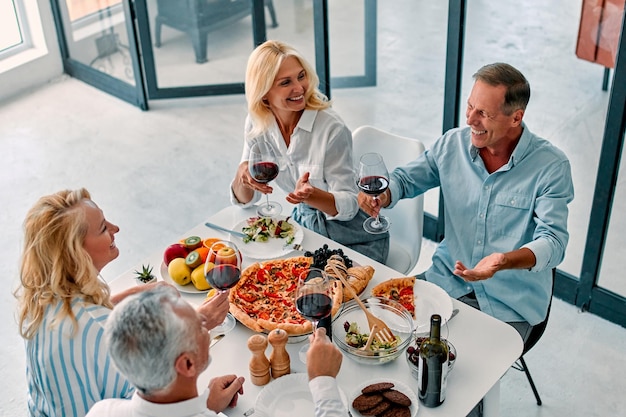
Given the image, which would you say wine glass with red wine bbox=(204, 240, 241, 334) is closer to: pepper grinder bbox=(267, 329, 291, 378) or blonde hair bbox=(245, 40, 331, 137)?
pepper grinder bbox=(267, 329, 291, 378)

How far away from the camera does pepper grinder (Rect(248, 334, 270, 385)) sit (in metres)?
2.21

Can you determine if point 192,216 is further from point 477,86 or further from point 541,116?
point 477,86

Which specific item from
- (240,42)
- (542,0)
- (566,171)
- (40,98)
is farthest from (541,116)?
(40,98)

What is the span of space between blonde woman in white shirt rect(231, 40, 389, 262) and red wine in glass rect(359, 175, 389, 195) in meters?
0.29

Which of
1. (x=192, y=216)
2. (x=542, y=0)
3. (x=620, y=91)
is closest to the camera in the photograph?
(x=620, y=91)

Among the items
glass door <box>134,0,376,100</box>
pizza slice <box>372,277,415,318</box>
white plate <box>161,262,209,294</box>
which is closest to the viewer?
pizza slice <box>372,277,415,318</box>

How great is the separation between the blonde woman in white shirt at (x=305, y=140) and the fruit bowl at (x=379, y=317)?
1.97 ft

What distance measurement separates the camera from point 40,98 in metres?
5.70

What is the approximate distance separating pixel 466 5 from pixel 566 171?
1.20 meters

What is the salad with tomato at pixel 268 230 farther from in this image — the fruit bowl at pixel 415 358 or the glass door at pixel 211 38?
the glass door at pixel 211 38

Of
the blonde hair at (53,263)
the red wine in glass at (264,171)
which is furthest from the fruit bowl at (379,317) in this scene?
the blonde hair at (53,263)

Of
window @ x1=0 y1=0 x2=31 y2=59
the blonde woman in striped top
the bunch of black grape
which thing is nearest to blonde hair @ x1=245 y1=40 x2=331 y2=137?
the bunch of black grape

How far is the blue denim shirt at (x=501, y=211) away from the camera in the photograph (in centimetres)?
261

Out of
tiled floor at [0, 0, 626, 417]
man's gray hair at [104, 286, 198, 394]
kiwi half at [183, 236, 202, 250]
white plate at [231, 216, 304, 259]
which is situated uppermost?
man's gray hair at [104, 286, 198, 394]
